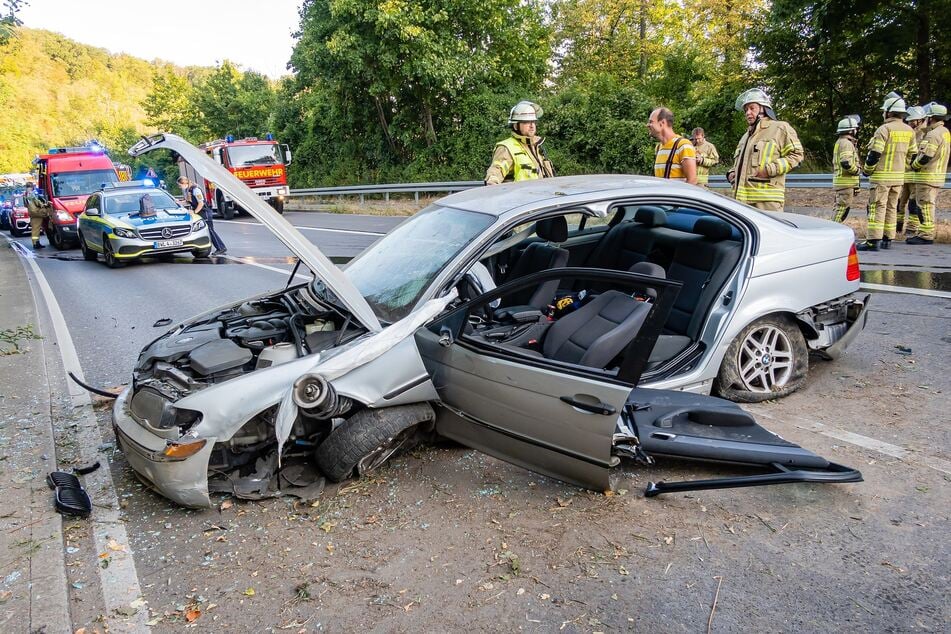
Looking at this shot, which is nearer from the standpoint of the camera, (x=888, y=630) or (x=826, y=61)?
(x=888, y=630)

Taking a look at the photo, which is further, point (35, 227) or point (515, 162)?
point (35, 227)

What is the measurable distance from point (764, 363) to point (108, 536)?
374 cm

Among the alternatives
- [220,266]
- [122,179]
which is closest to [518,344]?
[220,266]

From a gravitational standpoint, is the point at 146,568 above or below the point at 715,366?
below

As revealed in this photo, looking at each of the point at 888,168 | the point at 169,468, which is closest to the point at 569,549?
the point at 169,468

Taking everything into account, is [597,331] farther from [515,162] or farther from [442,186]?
[442,186]

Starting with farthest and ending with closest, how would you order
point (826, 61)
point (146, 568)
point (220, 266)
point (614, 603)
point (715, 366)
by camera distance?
1. point (826, 61)
2. point (220, 266)
3. point (715, 366)
4. point (146, 568)
5. point (614, 603)

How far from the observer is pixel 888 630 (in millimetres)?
2307

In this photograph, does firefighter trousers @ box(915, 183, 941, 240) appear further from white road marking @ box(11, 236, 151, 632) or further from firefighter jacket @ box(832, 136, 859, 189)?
white road marking @ box(11, 236, 151, 632)

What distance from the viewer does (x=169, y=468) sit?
10.3 ft

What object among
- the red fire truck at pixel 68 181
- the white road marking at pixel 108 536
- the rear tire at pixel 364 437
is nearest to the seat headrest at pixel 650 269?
the rear tire at pixel 364 437

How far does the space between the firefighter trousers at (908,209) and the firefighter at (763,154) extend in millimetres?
3991

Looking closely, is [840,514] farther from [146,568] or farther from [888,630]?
[146,568]

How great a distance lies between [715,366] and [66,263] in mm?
14810
